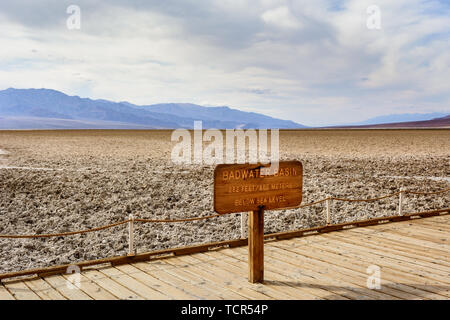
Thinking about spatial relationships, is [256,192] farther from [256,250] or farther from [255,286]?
[255,286]

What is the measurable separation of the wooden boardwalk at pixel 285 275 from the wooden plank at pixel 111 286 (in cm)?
1

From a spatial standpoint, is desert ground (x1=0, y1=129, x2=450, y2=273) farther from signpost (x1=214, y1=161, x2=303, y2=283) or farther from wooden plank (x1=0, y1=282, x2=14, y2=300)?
signpost (x1=214, y1=161, x2=303, y2=283)

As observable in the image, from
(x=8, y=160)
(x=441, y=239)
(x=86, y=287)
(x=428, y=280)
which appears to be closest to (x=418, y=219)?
(x=441, y=239)

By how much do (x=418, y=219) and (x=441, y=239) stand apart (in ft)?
7.93

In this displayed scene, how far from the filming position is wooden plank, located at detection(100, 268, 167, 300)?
660cm

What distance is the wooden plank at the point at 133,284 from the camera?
6599 mm

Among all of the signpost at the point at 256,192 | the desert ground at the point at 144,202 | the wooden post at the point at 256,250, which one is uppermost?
the signpost at the point at 256,192

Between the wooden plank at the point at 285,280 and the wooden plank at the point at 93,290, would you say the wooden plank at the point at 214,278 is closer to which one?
the wooden plank at the point at 285,280

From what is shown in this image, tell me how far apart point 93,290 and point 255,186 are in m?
2.99

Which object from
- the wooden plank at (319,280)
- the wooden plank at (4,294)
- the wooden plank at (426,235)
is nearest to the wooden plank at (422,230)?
the wooden plank at (426,235)

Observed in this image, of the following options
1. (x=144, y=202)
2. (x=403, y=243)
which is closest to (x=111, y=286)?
(x=403, y=243)

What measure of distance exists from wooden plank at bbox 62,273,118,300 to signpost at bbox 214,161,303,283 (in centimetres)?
210

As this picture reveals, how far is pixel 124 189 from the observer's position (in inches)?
915

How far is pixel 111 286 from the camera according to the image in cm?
698
